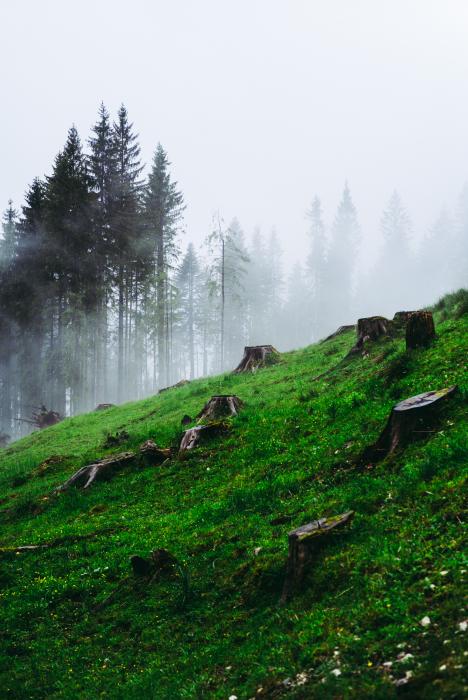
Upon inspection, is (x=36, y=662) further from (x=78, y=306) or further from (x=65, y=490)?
(x=78, y=306)

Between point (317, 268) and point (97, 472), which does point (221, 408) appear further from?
point (317, 268)

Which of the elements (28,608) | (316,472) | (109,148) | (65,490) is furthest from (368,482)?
(109,148)

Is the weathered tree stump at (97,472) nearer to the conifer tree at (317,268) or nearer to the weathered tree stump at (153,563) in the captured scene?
the weathered tree stump at (153,563)

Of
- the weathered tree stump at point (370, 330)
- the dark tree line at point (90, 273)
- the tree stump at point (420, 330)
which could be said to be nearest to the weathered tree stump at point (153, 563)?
the tree stump at point (420, 330)

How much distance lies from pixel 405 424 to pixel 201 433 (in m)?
6.71

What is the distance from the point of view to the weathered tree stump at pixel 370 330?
1772 cm

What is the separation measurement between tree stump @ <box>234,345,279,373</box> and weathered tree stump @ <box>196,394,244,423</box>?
319 inches

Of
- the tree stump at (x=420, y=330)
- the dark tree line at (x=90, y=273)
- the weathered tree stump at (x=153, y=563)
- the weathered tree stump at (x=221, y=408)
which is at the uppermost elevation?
the dark tree line at (x=90, y=273)

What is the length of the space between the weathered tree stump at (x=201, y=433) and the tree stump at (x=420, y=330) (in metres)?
5.59

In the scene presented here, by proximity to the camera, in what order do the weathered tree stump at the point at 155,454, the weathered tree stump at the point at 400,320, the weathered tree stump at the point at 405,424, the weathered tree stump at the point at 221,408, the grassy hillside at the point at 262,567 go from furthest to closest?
the weathered tree stump at the point at 400,320, the weathered tree stump at the point at 221,408, the weathered tree stump at the point at 155,454, the weathered tree stump at the point at 405,424, the grassy hillside at the point at 262,567

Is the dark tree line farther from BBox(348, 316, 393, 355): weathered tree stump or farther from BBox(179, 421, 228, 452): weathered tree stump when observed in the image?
BBox(348, 316, 393, 355): weathered tree stump

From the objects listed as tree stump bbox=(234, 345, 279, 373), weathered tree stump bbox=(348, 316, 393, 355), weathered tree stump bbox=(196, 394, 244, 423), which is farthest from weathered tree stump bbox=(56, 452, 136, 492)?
tree stump bbox=(234, 345, 279, 373)

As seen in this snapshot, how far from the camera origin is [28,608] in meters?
7.98

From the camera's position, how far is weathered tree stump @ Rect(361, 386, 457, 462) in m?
8.45
